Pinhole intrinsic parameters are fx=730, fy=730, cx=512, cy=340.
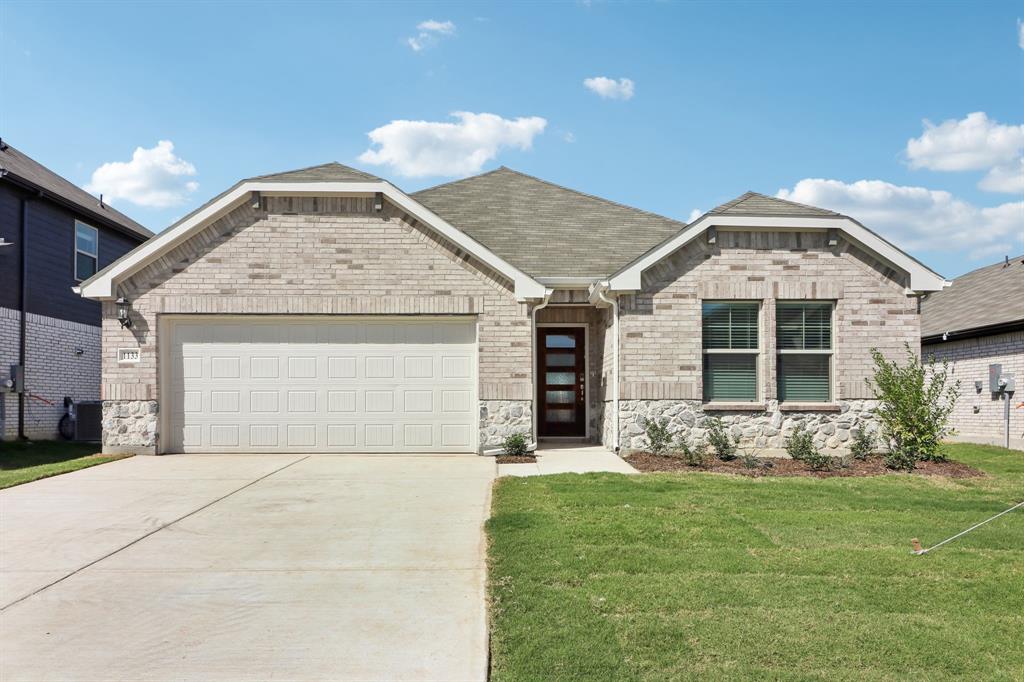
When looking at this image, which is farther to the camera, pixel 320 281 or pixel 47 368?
pixel 47 368

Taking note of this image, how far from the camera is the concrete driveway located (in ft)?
13.9

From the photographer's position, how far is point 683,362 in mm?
12859

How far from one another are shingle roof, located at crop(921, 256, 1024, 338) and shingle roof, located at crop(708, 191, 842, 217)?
197 inches

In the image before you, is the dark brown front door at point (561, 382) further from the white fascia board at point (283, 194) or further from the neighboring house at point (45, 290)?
the neighboring house at point (45, 290)

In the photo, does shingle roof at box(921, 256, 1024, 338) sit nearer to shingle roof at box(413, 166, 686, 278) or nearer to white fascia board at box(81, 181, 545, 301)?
shingle roof at box(413, 166, 686, 278)

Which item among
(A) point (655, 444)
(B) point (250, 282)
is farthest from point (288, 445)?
(A) point (655, 444)

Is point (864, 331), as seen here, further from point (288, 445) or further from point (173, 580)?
point (173, 580)

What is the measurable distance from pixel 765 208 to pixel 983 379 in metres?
9.12

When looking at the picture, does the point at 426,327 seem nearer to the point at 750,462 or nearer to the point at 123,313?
the point at 123,313

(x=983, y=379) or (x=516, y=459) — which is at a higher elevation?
(x=983, y=379)

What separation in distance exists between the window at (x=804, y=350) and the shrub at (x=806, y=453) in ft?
3.49

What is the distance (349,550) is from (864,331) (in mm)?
10354

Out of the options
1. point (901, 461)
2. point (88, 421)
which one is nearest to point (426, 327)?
point (901, 461)

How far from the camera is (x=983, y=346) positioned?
17953 mm
